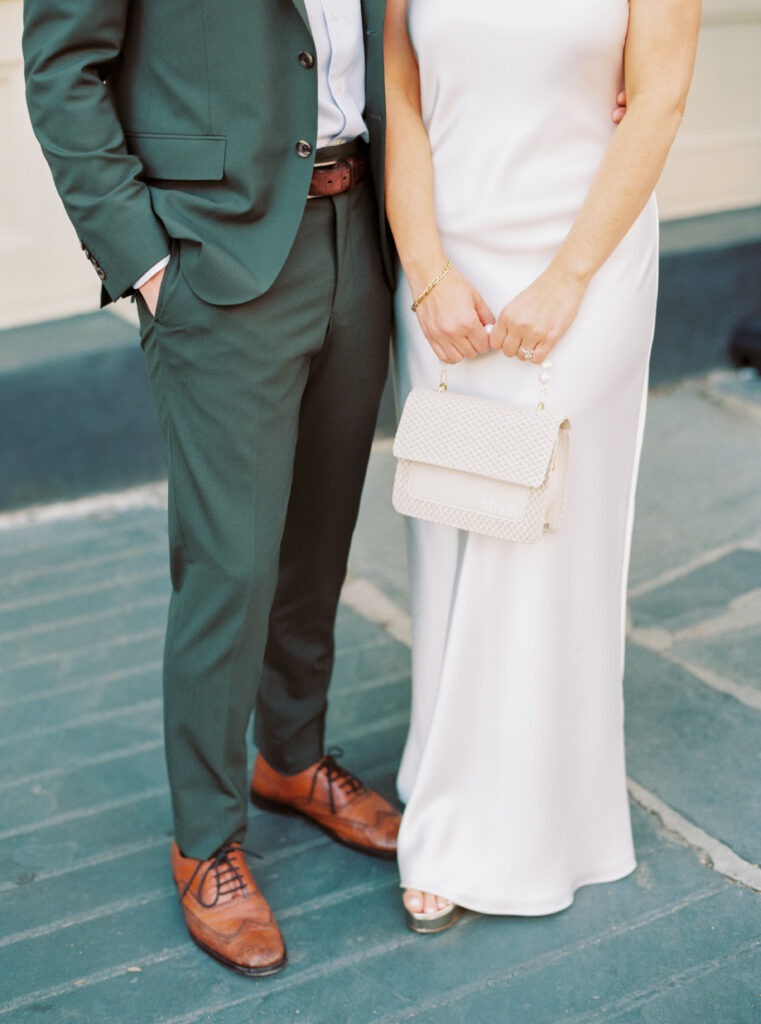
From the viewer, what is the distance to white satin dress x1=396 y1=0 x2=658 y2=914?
189 cm

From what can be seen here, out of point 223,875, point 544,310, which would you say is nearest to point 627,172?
point 544,310

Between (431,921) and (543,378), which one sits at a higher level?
(543,378)

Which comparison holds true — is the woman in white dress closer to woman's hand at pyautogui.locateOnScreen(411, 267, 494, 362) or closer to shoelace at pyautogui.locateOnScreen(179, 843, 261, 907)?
woman's hand at pyautogui.locateOnScreen(411, 267, 494, 362)

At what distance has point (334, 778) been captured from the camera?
2492 mm

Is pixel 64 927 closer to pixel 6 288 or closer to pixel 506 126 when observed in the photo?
pixel 506 126

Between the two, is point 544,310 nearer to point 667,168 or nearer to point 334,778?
point 334,778

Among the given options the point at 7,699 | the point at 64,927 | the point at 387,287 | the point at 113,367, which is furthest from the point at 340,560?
the point at 113,367

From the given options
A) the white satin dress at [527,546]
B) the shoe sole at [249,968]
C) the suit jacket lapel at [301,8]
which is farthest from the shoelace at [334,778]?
the suit jacket lapel at [301,8]

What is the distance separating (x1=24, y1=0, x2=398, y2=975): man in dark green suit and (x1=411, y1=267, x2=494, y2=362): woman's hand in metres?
0.16

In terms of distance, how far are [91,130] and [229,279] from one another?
1.04 feet

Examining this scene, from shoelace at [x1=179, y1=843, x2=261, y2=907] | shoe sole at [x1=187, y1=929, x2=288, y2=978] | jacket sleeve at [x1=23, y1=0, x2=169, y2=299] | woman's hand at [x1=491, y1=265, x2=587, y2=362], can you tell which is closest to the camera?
jacket sleeve at [x1=23, y1=0, x2=169, y2=299]

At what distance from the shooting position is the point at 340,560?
239 cm

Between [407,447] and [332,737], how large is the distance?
3.34ft

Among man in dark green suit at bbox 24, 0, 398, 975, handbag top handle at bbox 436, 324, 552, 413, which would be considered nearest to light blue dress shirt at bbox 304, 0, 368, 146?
man in dark green suit at bbox 24, 0, 398, 975
